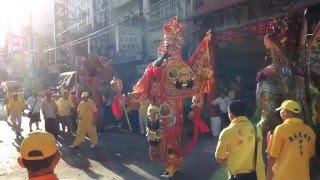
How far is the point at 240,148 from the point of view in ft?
15.2

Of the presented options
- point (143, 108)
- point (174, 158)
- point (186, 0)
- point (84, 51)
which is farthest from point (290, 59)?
point (84, 51)

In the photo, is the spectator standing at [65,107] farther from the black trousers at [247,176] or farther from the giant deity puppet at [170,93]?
the black trousers at [247,176]

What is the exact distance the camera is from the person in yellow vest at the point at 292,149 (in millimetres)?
4555

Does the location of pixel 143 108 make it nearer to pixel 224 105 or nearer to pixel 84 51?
pixel 224 105

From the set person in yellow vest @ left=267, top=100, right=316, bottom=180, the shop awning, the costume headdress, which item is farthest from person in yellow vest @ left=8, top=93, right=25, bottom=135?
person in yellow vest @ left=267, top=100, right=316, bottom=180

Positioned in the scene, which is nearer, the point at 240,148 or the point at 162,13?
the point at 240,148

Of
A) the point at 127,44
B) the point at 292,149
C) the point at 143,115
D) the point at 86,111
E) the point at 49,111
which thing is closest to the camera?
the point at 292,149

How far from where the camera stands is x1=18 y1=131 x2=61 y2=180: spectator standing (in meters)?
2.72

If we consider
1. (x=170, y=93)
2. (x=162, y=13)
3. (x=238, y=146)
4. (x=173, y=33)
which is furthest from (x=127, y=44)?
(x=238, y=146)

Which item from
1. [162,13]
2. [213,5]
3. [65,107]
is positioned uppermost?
[162,13]

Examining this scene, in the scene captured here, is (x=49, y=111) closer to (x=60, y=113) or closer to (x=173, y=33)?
(x=60, y=113)

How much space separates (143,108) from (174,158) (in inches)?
203

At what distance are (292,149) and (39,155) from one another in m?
2.92

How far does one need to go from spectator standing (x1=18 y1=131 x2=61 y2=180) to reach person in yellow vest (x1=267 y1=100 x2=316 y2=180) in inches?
108
